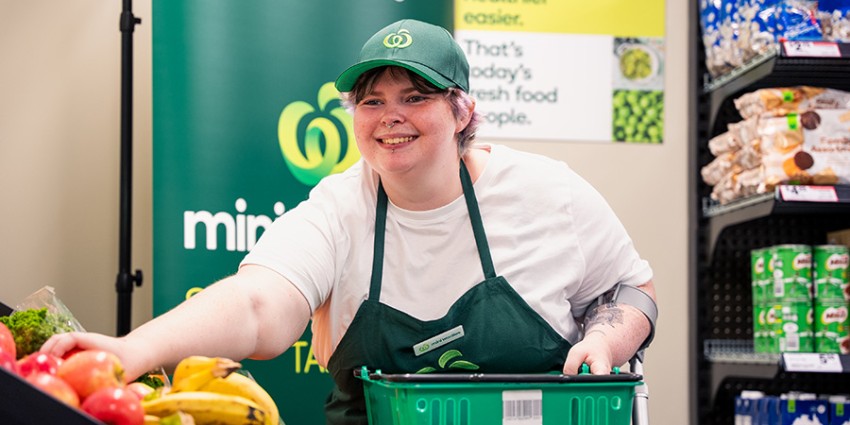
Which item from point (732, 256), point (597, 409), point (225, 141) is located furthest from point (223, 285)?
point (732, 256)

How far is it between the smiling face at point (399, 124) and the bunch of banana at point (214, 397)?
715mm

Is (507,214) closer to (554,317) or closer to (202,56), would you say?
(554,317)

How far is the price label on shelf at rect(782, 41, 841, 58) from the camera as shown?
3.49 m

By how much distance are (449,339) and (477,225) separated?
0.86 ft

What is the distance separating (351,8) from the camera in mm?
3535

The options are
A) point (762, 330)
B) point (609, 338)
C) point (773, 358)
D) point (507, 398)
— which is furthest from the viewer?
point (762, 330)

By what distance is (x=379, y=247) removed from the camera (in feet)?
7.04

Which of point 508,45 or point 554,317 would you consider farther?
point 508,45

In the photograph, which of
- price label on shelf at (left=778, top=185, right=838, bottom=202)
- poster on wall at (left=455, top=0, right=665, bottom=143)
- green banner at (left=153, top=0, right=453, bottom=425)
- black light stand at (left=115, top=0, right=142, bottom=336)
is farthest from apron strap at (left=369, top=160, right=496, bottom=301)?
poster on wall at (left=455, top=0, right=665, bottom=143)

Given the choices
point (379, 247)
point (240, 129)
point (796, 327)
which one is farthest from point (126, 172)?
point (796, 327)

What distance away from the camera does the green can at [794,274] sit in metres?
3.56

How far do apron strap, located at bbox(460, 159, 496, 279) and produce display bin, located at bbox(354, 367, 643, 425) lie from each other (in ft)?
1.81

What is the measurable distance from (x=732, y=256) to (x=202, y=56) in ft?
7.09

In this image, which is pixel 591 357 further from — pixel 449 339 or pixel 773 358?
pixel 773 358
